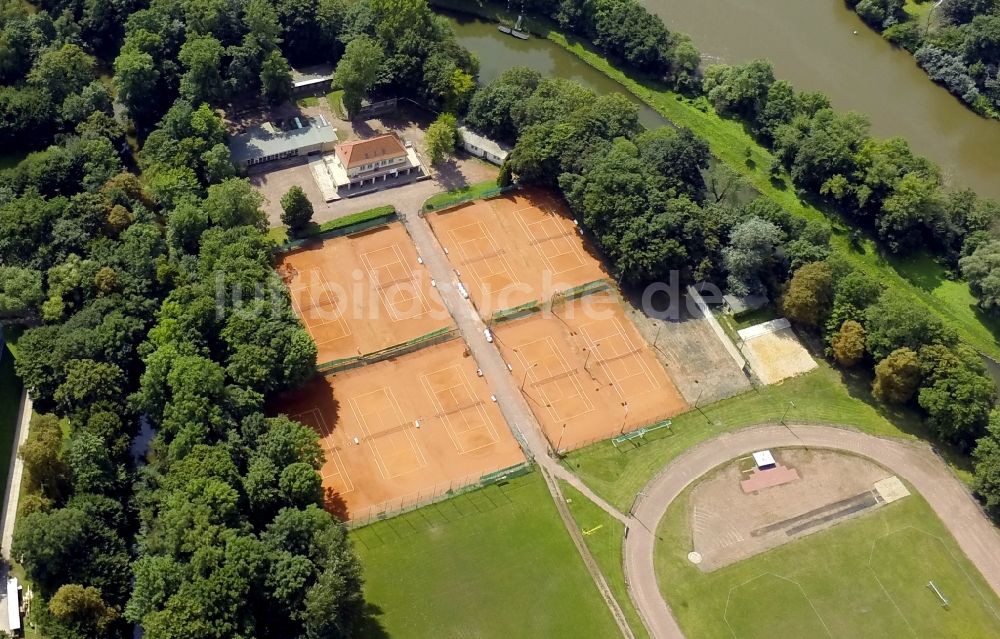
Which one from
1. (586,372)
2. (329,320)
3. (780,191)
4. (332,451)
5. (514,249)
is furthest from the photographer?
(780,191)

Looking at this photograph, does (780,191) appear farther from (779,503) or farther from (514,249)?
(779,503)

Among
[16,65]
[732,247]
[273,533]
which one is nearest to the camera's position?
[273,533]

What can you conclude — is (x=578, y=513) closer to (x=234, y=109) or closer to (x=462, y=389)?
(x=462, y=389)

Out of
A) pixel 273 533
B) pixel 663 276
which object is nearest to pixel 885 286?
pixel 663 276

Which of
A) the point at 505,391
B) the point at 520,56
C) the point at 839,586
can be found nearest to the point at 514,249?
the point at 505,391

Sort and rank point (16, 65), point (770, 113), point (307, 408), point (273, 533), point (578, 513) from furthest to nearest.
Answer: point (770, 113)
point (16, 65)
point (307, 408)
point (578, 513)
point (273, 533)

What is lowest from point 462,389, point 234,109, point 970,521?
point 970,521
